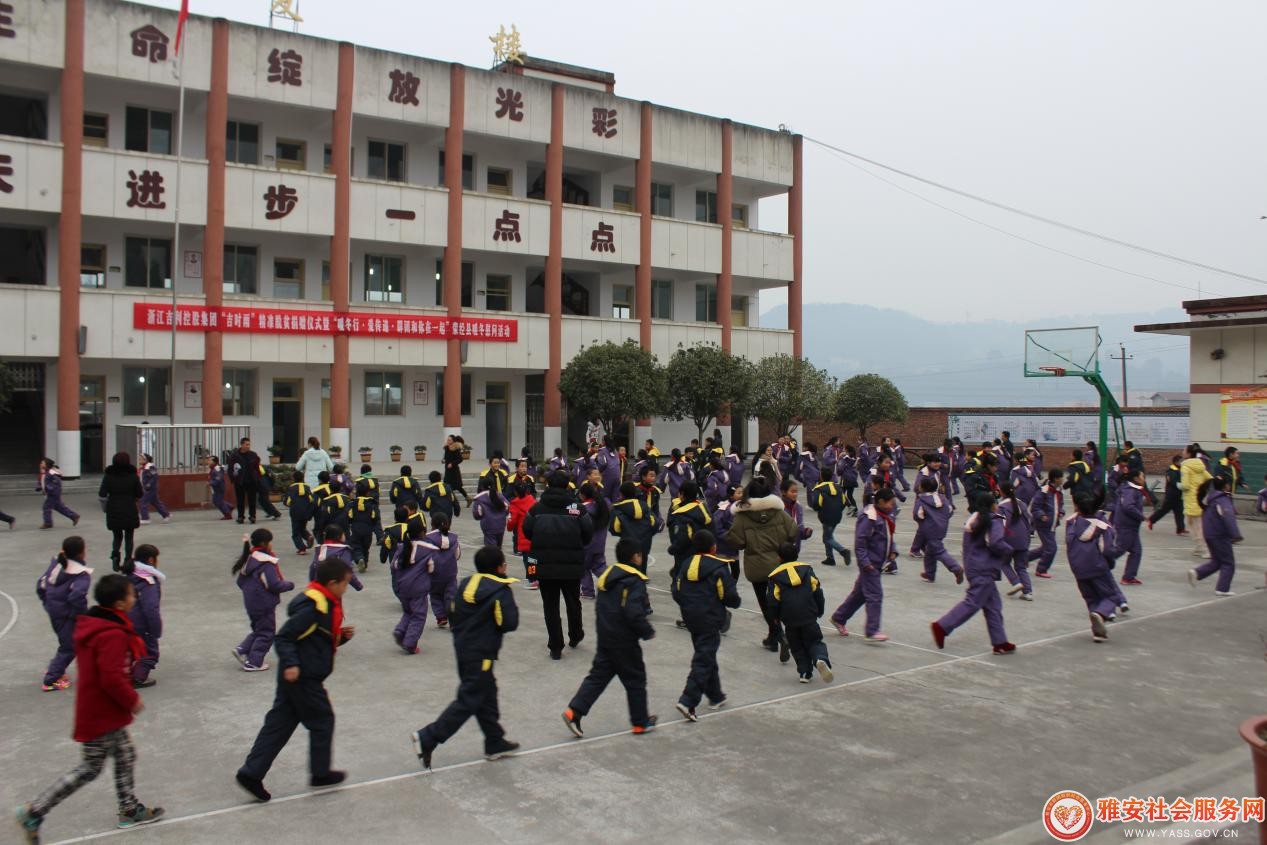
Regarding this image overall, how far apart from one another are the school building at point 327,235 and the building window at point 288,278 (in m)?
0.07

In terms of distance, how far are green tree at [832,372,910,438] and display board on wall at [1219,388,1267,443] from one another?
49.3 ft

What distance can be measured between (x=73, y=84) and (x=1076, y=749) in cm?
2860

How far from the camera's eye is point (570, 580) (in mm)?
9320

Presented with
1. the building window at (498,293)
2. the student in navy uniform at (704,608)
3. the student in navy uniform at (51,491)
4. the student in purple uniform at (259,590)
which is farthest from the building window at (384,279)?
the student in navy uniform at (704,608)

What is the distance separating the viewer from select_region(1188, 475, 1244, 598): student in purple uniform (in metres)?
12.4

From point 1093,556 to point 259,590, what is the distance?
8478mm

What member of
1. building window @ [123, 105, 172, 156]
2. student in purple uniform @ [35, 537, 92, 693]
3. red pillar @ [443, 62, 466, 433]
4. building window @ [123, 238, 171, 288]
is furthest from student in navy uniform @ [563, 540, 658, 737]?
building window @ [123, 105, 172, 156]

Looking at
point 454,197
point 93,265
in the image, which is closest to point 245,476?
point 93,265

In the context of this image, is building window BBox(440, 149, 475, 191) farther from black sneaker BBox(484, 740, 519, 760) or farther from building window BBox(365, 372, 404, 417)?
black sneaker BBox(484, 740, 519, 760)

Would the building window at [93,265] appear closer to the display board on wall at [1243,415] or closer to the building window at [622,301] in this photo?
the building window at [622,301]

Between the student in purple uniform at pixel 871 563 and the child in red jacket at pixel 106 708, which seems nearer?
the child in red jacket at pixel 106 708

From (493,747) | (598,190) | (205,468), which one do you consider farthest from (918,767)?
(598,190)

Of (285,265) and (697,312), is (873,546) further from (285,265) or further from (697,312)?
(697,312)

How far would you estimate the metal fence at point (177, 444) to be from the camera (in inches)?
872
